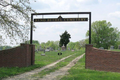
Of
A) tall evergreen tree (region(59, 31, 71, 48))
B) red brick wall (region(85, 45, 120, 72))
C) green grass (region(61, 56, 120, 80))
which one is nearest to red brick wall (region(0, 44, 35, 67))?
green grass (region(61, 56, 120, 80))

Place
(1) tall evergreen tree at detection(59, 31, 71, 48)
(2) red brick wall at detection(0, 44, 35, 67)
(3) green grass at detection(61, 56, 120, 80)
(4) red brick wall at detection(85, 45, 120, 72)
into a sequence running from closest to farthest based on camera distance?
(3) green grass at detection(61, 56, 120, 80) → (4) red brick wall at detection(85, 45, 120, 72) → (2) red brick wall at detection(0, 44, 35, 67) → (1) tall evergreen tree at detection(59, 31, 71, 48)

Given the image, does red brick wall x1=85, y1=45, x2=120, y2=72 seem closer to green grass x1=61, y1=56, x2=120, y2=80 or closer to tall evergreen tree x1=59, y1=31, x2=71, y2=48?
green grass x1=61, y1=56, x2=120, y2=80

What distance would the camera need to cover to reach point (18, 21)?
11.7 meters

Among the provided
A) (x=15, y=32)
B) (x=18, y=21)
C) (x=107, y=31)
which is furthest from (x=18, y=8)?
(x=107, y=31)

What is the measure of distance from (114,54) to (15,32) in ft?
24.3

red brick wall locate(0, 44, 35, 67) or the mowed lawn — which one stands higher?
red brick wall locate(0, 44, 35, 67)

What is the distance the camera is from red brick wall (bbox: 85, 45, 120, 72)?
12.1 m

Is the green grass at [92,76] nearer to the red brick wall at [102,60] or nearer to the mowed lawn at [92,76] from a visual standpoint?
the mowed lawn at [92,76]

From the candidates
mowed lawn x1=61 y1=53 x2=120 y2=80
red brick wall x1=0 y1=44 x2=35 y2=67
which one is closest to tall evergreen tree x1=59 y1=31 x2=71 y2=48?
red brick wall x1=0 y1=44 x2=35 y2=67

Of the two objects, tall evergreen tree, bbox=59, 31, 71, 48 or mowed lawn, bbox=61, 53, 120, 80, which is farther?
tall evergreen tree, bbox=59, 31, 71, 48

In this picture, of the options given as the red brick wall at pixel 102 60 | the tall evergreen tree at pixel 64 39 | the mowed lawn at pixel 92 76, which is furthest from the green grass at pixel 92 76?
the tall evergreen tree at pixel 64 39

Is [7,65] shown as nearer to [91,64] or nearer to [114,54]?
[91,64]

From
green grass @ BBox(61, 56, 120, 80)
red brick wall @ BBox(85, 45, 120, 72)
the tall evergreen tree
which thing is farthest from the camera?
the tall evergreen tree

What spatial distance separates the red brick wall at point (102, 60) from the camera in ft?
39.6
